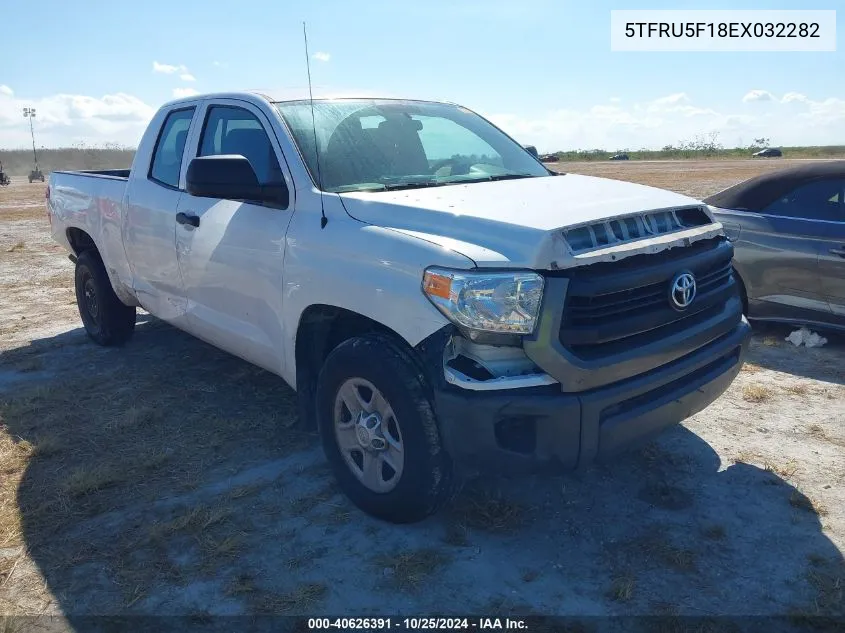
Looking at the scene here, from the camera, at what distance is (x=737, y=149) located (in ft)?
303

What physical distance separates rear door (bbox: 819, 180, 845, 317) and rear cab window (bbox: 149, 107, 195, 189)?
186 inches

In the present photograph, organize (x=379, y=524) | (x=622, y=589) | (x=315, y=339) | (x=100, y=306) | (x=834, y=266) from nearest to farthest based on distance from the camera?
(x=622, y=589) < (x=379, y=524) < (x=315, y=339) < (x=834, y=266) < (x=100, y=306)

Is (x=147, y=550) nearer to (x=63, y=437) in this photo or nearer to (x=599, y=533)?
(x=63, y=437)

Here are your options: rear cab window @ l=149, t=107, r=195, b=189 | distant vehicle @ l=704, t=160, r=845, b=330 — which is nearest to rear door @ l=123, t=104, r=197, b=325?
rear cab window @ l=149, t=107, r=195, b=189

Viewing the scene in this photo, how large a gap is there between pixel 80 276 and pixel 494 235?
4674mm

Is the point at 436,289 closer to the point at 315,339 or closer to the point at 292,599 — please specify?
the point at 315,339

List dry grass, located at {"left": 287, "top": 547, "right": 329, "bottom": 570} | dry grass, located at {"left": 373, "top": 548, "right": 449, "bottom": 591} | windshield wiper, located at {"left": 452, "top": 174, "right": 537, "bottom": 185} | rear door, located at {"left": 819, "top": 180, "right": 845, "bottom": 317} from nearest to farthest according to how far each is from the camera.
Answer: dry grass, located at {"left": 373, "top": 548, "right": 449, "bottom": 591} < dry grass, located at {"left": 287, "top": 547, "right": 329, "bottom": 570} < windshield wiper, located at {"left": 452, "top": 174, "right": 537, "bottom": 185} < rear door, located at {"left": 819, "top": 180, "right": 845, "bottom": 317}

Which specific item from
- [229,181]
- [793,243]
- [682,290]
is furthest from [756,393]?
[229,181]

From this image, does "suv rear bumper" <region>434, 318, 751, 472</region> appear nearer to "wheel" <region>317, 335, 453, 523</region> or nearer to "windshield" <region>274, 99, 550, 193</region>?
"wheel" <region>317, 335, 453, 523</region>

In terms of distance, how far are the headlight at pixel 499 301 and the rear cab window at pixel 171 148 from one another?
269 centimetres

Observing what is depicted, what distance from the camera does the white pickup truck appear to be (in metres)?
2.63

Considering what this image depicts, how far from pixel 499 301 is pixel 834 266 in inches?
157

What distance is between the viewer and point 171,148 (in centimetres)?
476

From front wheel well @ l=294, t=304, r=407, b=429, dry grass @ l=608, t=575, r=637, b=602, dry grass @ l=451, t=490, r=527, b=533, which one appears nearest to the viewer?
dry grass @ l=608, t=575, r=637, b=602
